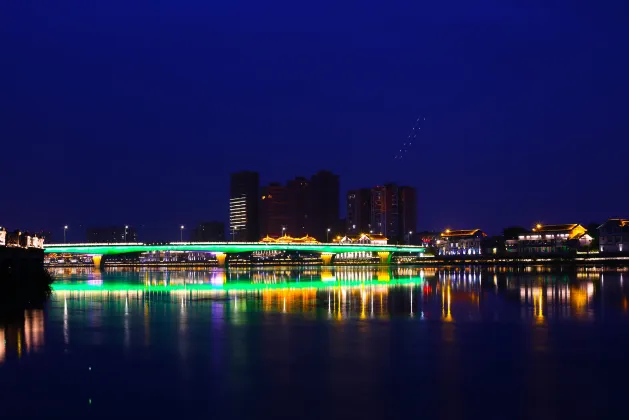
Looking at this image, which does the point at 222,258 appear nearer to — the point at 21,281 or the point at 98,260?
the point at 98,260

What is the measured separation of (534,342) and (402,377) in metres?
8.67

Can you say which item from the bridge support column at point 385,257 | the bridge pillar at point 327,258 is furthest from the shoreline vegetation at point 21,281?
the bridge support column at point 385,257

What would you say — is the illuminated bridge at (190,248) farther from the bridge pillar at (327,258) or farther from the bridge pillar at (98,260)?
the bridge pillar at (327,258)

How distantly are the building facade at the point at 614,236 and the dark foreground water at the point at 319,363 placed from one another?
134m

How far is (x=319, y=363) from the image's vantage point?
69.7 ft

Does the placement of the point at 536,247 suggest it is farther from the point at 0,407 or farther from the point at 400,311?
the point at 0,407

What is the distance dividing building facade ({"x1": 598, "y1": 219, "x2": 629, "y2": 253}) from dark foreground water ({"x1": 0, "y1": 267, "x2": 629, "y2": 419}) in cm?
13355

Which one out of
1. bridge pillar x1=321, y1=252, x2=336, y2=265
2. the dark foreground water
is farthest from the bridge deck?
the dark foreground water

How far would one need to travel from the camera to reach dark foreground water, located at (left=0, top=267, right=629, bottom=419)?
52.4ft

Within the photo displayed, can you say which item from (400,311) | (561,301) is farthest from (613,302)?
(400,311)

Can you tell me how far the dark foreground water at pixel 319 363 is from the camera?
52.4 ft

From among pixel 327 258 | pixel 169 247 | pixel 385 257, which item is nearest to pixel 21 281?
pixel 169 247

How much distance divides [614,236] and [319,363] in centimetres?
15902

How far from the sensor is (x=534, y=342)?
25531mm
